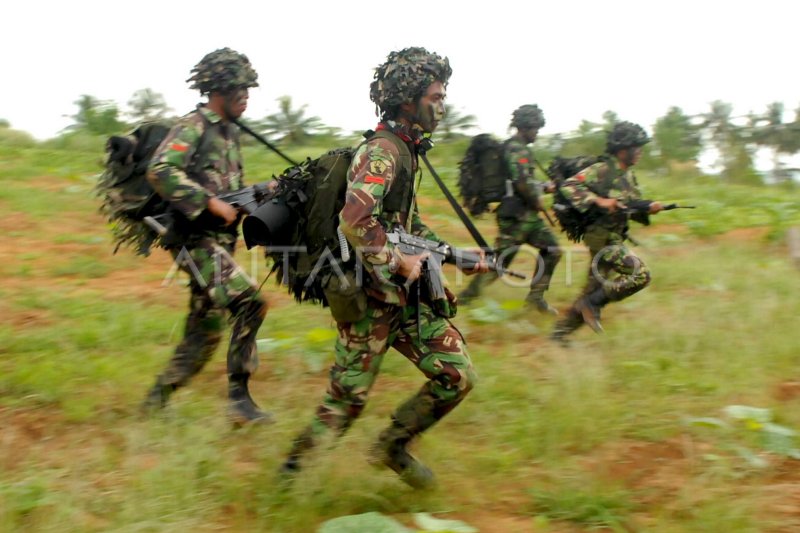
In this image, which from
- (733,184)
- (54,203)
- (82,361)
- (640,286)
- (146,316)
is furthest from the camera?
(733,184)

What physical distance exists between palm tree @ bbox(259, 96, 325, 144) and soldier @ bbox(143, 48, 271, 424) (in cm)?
1123

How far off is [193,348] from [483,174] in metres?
3.61

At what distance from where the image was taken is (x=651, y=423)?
15.0 ft

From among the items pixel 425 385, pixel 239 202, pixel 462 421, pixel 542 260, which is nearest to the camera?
pixel 425 385

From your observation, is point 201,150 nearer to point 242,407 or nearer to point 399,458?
point 242,407

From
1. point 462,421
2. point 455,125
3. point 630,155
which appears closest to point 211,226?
point 462,421

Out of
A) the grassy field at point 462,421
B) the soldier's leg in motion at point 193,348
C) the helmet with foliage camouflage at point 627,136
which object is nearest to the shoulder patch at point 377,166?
the grassy field at point 462,421

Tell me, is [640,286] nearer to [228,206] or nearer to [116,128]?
[228,206]

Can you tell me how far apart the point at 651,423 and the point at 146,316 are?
422 centimetres

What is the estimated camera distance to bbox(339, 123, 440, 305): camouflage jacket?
328 centimetres

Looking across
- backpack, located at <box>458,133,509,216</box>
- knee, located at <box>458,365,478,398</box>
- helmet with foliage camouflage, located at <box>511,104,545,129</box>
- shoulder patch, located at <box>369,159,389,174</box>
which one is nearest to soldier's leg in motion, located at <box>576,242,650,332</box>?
backpack, located at <box>458,133,509,216</box>

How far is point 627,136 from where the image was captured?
6.50 m

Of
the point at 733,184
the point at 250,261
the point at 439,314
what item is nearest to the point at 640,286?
the point at 439,314

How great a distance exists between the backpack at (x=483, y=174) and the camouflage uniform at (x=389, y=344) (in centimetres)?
365
